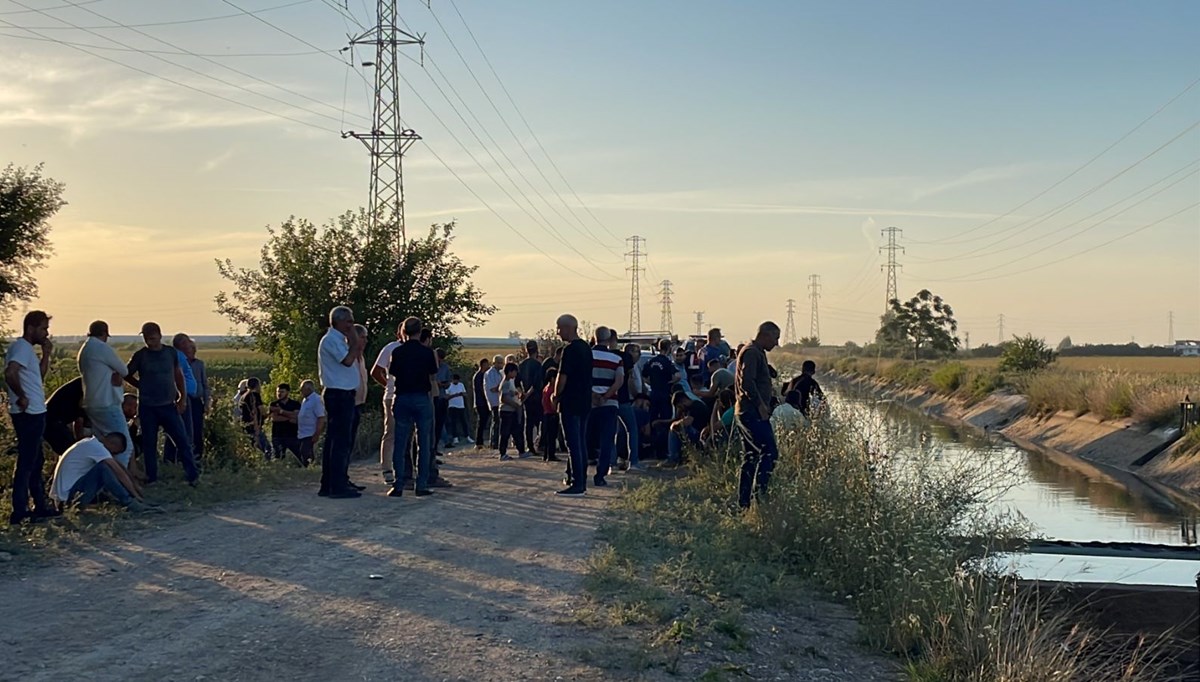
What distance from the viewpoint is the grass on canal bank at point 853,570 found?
22.3 feet

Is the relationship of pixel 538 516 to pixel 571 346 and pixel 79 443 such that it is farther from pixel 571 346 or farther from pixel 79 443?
pixel 79 443

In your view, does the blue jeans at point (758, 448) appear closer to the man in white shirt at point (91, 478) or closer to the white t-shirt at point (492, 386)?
the man in white shirt at point (91, 478)

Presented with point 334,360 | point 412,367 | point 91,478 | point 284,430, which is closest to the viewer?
point 91,478

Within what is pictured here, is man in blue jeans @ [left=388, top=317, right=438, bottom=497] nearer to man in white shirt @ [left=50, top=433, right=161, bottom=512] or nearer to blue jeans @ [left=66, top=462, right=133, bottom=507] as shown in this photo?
man in white shirt @ [left=50, top=433, right=161, bottom=512]

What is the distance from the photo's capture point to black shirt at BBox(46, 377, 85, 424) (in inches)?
422

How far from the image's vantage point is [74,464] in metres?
9.82

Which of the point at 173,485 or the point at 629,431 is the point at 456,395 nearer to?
the point at 629,431

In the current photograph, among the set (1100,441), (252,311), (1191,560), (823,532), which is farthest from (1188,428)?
(252,311)

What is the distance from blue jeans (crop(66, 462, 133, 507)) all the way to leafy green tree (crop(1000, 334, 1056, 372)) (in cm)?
4225

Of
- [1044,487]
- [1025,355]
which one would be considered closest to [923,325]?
[1025,355]

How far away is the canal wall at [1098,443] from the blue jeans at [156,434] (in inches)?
304

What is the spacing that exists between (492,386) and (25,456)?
A: 9332 mm

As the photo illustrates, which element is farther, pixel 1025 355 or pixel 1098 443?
pixel 1025 355

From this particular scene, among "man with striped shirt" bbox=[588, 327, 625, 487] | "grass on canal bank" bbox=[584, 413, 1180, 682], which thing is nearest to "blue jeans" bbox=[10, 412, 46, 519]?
"grass on canal bank" bbox=[584, 413, 1180, 682]
